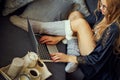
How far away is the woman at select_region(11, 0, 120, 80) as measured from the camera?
4.77 feet

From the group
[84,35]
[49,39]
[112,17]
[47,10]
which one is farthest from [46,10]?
[112,17]

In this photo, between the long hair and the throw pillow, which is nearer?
the long hair

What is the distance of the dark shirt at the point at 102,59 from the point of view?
4.78 ft

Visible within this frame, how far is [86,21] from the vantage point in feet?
5.72

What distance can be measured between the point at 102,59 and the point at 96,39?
0.18m

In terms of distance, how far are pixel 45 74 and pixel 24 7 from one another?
580mm

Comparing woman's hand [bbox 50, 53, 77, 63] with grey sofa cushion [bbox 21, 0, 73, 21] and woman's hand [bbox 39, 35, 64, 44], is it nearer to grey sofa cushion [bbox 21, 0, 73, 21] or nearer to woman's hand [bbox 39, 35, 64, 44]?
woman's hand [bbox 39, 35, 64, 44]

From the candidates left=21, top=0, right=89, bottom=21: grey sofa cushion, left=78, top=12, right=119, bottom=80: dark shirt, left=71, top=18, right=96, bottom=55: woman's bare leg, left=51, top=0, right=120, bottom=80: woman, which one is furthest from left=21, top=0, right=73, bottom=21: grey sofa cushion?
left=78, top=12, right=119, bottom=80: dark shirt

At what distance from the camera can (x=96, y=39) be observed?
5.41 ft

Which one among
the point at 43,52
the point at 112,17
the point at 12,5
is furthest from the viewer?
the point at 12,5

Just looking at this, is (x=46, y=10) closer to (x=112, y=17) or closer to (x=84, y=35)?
(x=84, y=35)

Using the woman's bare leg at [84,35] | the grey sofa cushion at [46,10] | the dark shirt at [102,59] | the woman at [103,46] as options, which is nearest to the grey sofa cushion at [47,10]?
the grey sofa cushion at [46,10]

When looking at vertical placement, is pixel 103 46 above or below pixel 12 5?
below

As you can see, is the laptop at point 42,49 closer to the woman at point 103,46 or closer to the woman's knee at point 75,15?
the woman at point 103,46
